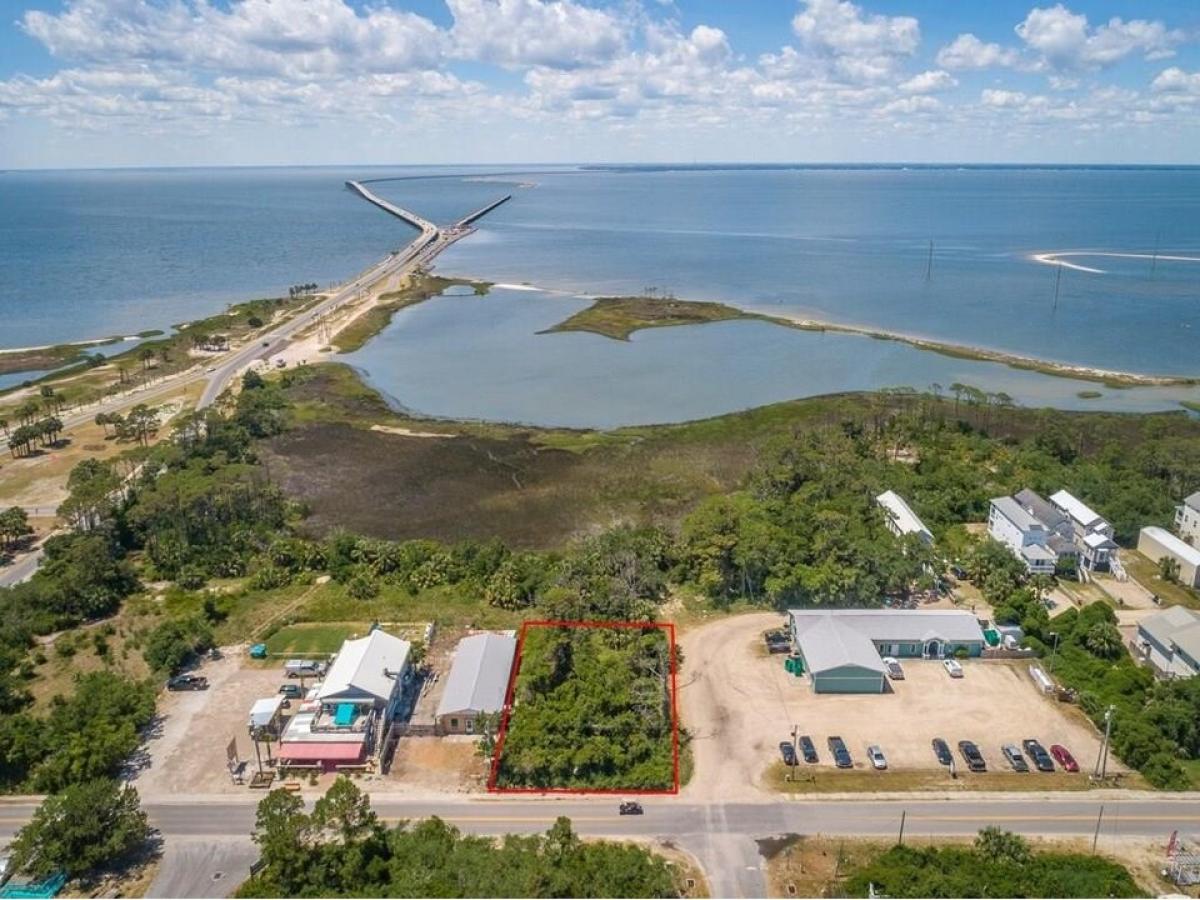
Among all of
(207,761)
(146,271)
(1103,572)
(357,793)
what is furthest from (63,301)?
(1103,572)

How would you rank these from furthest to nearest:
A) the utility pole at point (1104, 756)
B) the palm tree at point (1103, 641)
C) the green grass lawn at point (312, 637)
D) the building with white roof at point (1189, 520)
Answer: the building with white roof at point (1189, 520)
the green grass lawn at point (312, 637)
the palm tree at point (1103, 641)
the utility pole at point (1104, 756)

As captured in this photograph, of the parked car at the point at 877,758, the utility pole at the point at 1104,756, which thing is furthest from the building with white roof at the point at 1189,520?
the parked car at the point at 877,758

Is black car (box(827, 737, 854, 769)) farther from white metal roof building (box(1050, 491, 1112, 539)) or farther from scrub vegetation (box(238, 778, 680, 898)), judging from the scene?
white metal roof building (box(1050, 491, 1112, 539))

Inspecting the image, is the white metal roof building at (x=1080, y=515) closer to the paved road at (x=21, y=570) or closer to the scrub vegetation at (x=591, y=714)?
the scrub vegetation at (x=591, y=714)

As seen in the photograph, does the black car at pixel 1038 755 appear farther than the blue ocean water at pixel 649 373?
No

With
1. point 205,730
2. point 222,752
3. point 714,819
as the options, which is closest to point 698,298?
point 205,730

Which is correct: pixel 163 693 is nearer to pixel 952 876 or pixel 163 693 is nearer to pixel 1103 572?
pixel 952 876

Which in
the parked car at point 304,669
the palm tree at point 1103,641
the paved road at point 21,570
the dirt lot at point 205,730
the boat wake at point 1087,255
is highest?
the boat wake at point 1087,255
